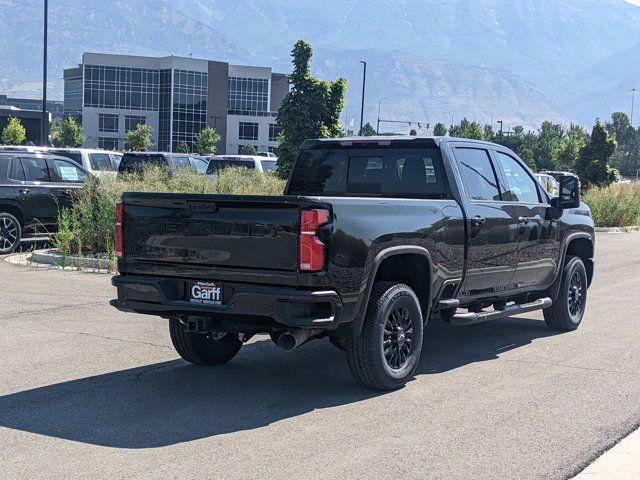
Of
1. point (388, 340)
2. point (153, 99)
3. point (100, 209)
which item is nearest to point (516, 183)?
point (388, 340)

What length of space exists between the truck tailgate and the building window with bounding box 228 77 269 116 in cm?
11300

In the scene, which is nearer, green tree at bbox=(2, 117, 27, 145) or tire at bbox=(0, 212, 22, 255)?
tire at bbox=(0, 212, 22, 255)

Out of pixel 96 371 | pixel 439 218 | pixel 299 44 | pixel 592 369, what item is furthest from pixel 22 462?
pixel 299 44

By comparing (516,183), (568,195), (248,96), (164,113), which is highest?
(248,96)

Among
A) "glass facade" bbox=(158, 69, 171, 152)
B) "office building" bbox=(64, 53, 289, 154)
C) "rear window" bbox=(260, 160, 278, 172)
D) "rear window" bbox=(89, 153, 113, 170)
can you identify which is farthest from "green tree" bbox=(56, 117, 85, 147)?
"rear window" bbox=(89, 153, 113, 170)

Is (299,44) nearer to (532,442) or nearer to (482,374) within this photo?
(482,374)

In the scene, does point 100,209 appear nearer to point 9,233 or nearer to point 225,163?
point 9,233

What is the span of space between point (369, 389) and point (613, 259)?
13821 millimetres

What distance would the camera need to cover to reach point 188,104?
114312mm

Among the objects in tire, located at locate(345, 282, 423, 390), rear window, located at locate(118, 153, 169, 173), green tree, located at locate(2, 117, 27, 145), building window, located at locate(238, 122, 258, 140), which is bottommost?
tire, located at locate(345, 282, 423, 390)

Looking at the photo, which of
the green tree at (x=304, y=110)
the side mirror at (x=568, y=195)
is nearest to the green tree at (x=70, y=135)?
the green tree at (x=304, y=110)

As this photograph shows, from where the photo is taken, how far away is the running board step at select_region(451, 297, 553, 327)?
8070mm

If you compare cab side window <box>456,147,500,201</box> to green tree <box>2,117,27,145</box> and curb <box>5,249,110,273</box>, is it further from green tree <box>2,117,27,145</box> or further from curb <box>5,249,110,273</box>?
green tree <box>2,117,27,145</box>

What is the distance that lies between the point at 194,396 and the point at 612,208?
26.6 m
